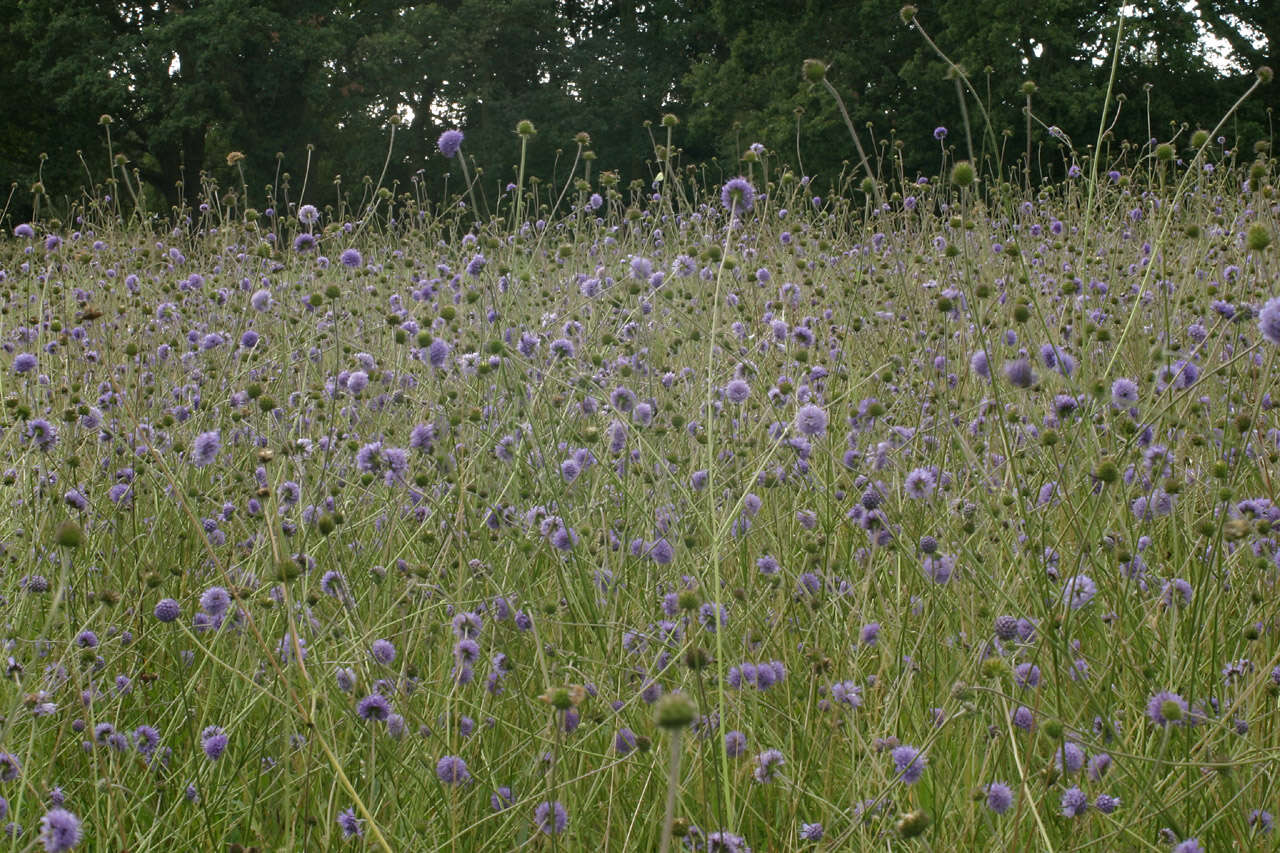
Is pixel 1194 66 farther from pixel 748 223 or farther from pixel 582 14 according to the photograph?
pixel 582 14

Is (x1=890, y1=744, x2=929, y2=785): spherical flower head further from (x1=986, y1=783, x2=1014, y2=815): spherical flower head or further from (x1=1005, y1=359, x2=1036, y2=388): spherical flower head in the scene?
(x1=1005, y1=359, x2=1036, y2=388): spherical flower head

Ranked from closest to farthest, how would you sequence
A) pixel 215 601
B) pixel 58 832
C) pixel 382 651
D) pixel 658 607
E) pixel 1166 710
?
pixel 58 832 → pixel 1166 710 → pixel 382 651 → pixel 215 601 → pixel 658 607

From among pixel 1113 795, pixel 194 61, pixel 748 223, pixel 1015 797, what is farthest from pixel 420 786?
pixel 194 61

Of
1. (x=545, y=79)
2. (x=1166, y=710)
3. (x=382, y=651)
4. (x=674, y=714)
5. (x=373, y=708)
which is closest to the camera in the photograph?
(x=674, y=714)

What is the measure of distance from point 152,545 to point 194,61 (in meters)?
18.6

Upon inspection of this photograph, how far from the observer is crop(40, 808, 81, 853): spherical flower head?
112 cm

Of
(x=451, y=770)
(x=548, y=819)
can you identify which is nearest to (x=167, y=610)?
(x=451, y=770)

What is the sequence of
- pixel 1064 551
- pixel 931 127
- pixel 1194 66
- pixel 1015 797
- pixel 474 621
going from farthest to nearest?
1. pixel 931 127
2. pixel 1194 66
3. pixel 1064 551
4. pixel 474 621
5. pixel 1015 797

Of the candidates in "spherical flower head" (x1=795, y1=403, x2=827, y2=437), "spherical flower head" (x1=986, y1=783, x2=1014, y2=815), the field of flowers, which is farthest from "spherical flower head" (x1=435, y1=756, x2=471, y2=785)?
"spherical flower head" (x1=795, y1=403, x2=827, y2=437)

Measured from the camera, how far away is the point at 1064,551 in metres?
2.20

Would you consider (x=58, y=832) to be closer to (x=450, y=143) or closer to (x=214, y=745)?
(x=214, y=745)

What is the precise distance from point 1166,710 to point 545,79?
2452 centimetres

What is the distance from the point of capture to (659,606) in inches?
83.7

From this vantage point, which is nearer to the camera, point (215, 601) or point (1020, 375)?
point (1020, 375)
